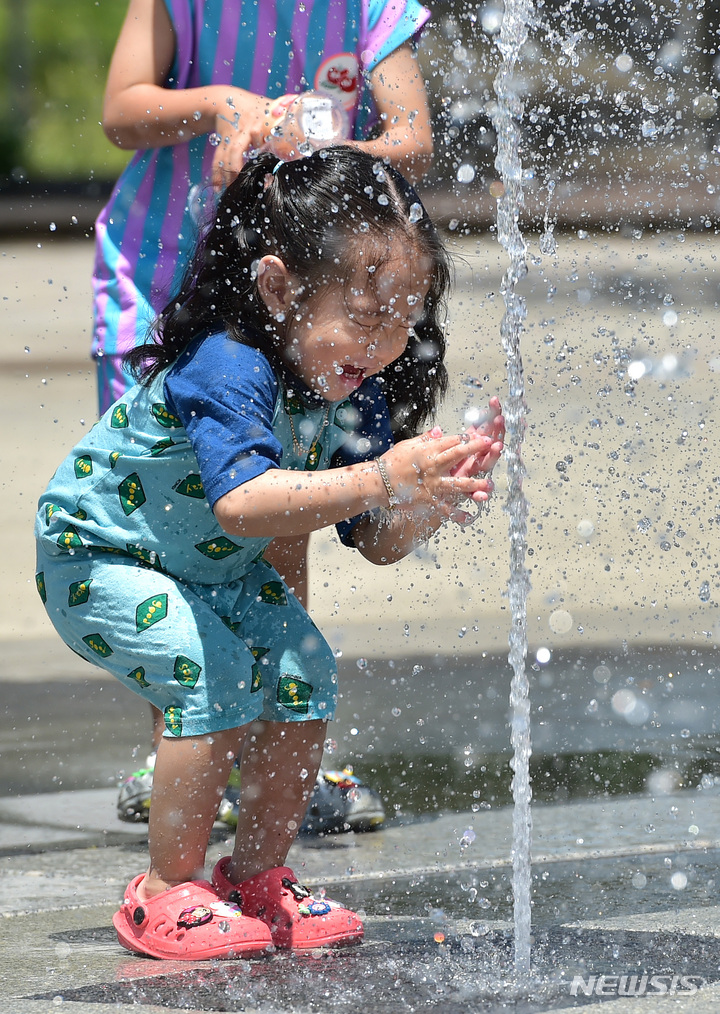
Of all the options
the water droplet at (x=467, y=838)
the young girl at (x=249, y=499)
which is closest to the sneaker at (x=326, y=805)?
the water droplet at (x=467, y=838)

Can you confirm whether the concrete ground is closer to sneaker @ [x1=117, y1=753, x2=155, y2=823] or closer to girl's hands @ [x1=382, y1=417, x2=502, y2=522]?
sneaker @ [x1=117, y1=753, x2=155, y2=823]

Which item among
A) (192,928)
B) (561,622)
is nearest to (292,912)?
(192,928)

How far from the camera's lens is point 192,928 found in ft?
6.72

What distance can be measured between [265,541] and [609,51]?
13202 mm

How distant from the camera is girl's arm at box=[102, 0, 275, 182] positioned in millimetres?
2488

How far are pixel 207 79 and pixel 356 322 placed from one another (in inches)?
32.3

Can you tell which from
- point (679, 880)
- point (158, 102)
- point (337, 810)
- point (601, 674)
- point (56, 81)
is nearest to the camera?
point (679, 880)

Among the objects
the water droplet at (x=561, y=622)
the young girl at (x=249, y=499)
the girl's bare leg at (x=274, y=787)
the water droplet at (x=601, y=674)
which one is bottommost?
the water droplet at (x=561, y=622)

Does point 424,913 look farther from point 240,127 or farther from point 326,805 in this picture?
point 240,127

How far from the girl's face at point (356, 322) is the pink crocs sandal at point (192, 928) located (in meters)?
0.72

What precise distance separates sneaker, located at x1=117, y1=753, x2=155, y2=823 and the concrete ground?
0.09 feet

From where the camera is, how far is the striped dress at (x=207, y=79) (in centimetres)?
262

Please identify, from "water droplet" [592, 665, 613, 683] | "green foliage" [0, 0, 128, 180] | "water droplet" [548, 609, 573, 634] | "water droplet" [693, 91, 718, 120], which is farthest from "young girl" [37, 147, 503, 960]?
"green foliage" [0, 0, 128, 180]

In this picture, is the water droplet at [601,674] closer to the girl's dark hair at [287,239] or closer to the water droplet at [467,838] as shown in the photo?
the water droplet at [467,838]
